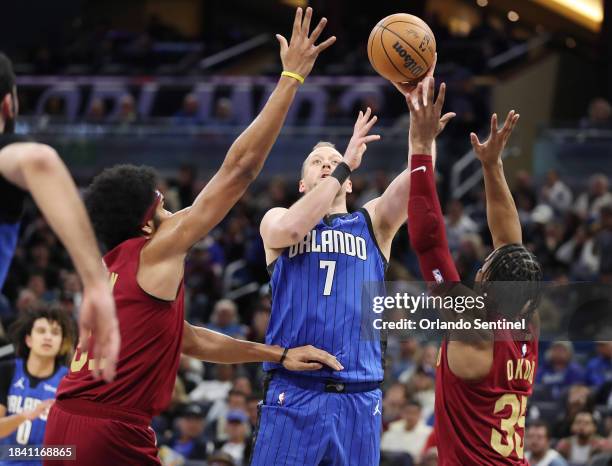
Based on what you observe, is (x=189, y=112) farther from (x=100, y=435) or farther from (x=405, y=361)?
(x=100, y=435)

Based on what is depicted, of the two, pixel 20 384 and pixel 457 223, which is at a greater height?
pixel 457 223

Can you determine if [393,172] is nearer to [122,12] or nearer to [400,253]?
[400,253]

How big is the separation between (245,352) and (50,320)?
2.13 m

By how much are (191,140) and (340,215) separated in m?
12.3

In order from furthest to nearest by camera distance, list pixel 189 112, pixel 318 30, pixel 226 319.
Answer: pixel 189 112 < pixel 226 319 < pixel 318 30

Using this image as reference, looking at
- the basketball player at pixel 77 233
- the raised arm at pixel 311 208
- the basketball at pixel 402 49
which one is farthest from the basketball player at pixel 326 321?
the basketball player at pixel 77 233

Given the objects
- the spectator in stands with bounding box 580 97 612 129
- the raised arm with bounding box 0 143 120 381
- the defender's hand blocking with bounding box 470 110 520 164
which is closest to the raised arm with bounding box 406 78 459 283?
the defender's hand blocking with bounding box 470 110 520 164

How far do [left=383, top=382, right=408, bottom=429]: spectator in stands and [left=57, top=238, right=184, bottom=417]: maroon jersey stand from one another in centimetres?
609

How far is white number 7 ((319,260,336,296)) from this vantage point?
6.16 m

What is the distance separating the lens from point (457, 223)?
15469 mm

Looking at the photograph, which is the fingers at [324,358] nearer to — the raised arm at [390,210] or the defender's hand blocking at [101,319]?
the raised arm at [390,210]

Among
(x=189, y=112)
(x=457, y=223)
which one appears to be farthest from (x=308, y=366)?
(x=189, y=112)

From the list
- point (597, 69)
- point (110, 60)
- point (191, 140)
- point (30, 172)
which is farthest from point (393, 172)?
point (30, 172)

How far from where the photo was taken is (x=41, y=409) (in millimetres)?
6172
